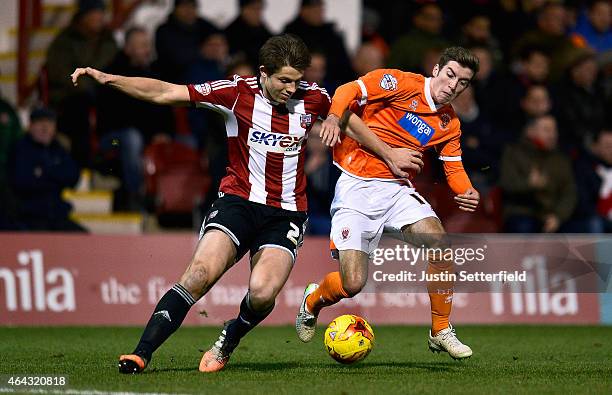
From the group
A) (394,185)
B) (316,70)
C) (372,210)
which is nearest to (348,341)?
(372,210)

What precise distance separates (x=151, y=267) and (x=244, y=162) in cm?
513

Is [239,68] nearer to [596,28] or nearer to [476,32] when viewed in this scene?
[476,32]

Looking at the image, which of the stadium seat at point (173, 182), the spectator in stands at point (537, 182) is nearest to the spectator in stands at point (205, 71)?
the stadium seat at point (173, 182)

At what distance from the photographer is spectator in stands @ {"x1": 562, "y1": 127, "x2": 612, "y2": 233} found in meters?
15.8

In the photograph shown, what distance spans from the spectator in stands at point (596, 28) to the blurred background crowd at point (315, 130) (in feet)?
2.30

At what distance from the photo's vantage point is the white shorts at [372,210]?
957 centimetres

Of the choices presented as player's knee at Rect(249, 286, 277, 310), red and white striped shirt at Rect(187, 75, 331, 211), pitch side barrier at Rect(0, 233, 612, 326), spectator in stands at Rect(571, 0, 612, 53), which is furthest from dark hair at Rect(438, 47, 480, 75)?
spectator in stands at Rect(571, 0, 612, 53)

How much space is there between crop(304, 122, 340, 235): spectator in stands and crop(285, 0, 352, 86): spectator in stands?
5.30ft

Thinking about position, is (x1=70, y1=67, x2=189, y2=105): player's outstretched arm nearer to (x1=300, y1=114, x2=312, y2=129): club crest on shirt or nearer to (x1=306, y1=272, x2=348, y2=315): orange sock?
(x1=300, y1=114, x2=312, y2=129): club crest on shirt

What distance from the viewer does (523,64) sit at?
17.6 meters

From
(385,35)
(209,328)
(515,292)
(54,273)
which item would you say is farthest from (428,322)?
(385,35)

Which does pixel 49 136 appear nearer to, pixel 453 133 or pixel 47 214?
pixel 47 214

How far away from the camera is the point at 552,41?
17750mm

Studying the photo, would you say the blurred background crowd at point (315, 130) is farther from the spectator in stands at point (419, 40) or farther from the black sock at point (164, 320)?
the black sock at point (164, 320)
